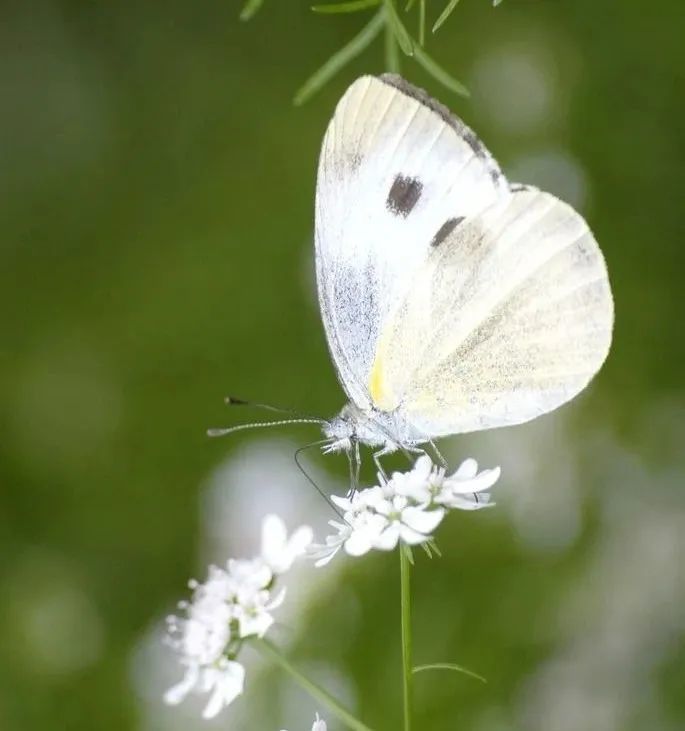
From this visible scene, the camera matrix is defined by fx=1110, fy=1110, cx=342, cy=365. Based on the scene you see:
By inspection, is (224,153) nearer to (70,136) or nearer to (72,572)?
(70,136)

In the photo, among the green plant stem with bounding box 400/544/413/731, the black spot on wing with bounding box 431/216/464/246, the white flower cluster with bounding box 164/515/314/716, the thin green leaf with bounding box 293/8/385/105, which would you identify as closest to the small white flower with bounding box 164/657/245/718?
the white flower cluster with bounding box 164/515/314/716

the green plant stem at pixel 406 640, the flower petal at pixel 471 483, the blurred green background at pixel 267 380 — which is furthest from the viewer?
the blurred green background at pixel 267 380

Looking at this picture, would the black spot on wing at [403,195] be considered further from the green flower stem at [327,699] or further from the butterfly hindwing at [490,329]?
the green flower stem at [327,699]

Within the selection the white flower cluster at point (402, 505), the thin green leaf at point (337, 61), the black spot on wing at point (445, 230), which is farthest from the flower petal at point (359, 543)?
the thin green leaf at point (337, 61)

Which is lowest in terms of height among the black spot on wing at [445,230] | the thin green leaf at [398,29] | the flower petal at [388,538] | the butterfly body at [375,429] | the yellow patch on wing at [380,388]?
the flower petal at [388,538]

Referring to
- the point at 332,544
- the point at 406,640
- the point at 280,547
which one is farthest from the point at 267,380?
the point at 406,640

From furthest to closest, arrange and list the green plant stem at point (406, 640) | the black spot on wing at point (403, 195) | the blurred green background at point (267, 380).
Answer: the blurred green background at point (267, 380) → the black spot on wing at point (403, 195) → the green plant stem at point (406, 640)

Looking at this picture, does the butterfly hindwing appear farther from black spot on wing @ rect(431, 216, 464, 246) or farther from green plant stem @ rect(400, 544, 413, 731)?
green plant stem @ rect(400, 544, 413, 731)
